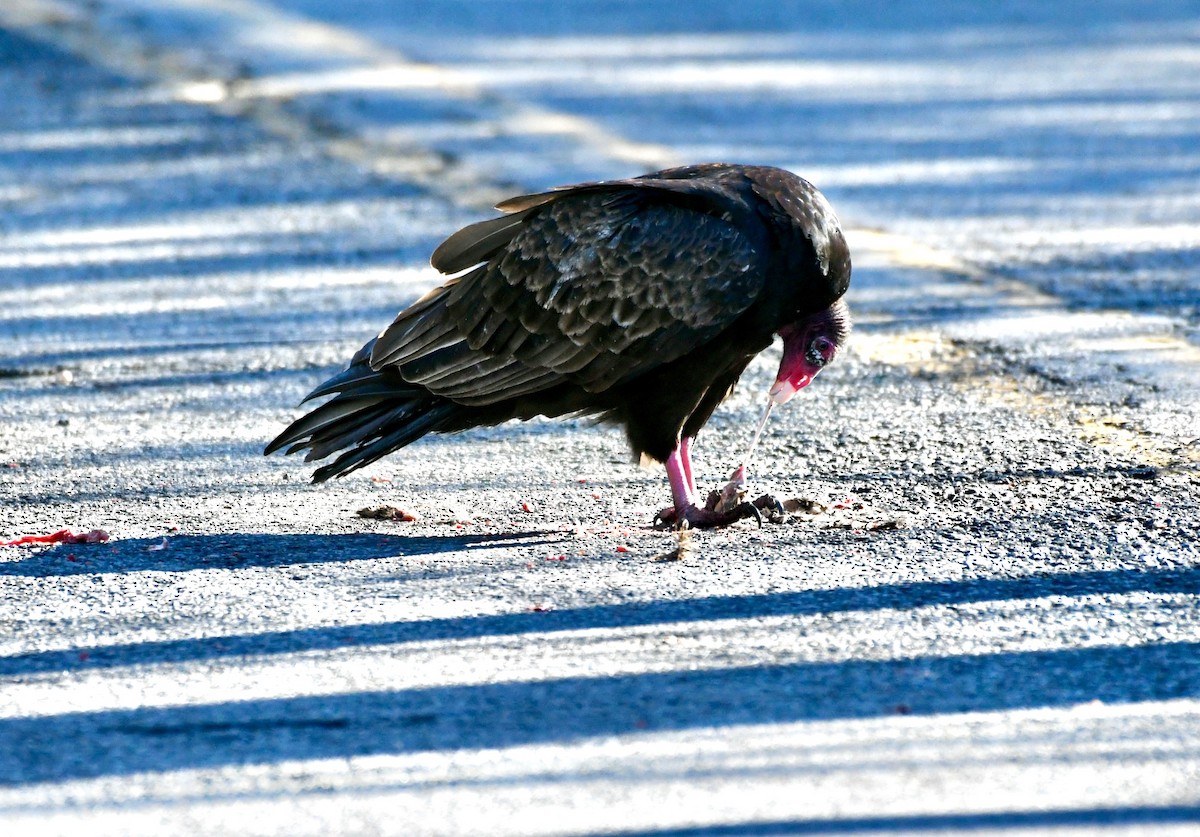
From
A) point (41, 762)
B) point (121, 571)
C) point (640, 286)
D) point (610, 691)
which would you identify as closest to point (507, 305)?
point (640, 286)

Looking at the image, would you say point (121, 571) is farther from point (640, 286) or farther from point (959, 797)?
point (959, 797)

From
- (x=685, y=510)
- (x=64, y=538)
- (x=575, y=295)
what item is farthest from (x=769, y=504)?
(x=64, y=538)

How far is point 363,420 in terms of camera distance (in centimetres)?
544

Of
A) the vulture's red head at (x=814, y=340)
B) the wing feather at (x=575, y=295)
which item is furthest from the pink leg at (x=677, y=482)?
the vulture's red head at (x=814, y=340)

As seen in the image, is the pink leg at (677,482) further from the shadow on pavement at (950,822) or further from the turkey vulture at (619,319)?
the shadow on pavement at (950,822)

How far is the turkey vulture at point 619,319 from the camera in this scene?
197 inches

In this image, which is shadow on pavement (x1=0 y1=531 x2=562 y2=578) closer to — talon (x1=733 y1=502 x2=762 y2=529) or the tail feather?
the tail feather

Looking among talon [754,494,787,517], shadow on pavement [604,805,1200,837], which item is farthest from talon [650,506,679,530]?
shadow on pavement [604,805,1200,837]

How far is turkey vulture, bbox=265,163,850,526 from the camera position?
5000 mm

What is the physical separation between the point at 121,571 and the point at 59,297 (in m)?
3.90

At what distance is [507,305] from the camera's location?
5.45 meters

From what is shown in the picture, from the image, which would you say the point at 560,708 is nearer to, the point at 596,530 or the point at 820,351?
the point at 596,530

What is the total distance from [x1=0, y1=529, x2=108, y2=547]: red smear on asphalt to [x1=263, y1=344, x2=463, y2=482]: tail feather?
528 mm

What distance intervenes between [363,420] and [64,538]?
893 mm
